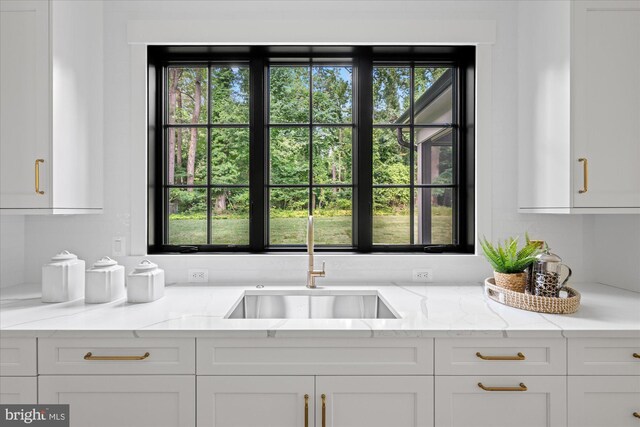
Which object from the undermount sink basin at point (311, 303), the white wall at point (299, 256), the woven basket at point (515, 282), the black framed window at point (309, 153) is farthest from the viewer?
the black framed window at point (309, 153)

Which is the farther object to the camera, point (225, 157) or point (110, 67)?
point (225, 157)

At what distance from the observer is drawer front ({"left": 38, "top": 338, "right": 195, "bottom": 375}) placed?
135 cm

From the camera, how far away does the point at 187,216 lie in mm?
2275

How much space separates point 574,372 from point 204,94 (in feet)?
7.76

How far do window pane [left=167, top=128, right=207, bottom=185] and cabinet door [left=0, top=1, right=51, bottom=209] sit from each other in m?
0.68

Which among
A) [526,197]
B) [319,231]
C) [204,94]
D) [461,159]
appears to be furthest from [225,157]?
[526,197]

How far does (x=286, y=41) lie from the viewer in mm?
2086

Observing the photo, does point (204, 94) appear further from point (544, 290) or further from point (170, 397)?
point (544, 290)

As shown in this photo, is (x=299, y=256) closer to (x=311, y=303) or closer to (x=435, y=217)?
(x=311, y=303)

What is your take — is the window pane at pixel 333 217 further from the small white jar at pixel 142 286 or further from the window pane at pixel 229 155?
the small white jar at pixel 142 286

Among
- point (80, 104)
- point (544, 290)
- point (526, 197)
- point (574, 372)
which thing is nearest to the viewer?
point (574, 372)

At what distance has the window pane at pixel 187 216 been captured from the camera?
89.4 inches

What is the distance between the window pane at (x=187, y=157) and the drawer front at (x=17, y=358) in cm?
117

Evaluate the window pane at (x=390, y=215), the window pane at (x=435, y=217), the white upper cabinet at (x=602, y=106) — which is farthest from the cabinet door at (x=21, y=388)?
the white upper cabinet at (x=602, y=106)
